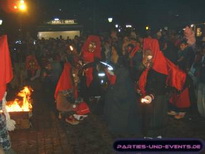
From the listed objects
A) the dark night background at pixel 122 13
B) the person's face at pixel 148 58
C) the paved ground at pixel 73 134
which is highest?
the dark night background at pixel 122 13

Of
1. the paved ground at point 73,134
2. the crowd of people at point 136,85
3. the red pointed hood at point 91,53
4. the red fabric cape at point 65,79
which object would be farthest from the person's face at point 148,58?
Result: the red pointed hood at point 91,53

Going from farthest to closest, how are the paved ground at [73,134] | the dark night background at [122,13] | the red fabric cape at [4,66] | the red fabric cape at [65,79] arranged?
the dark night background at [122,13] < the red fabric cape at [65,79] < the paved ground at [73,134] < the red fabric cape at [4,66]

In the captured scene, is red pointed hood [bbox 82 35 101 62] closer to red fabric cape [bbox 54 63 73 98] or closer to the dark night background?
red fabric cape [bbox 54 63 73 98]

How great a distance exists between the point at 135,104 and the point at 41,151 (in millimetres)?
2467

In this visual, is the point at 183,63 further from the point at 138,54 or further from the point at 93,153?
the point at 93,153

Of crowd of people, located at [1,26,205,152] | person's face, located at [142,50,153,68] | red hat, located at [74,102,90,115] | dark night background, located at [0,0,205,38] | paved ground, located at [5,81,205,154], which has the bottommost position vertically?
paved ground, located at [5,81,205,154]

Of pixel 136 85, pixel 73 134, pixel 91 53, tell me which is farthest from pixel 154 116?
pixel 91 53

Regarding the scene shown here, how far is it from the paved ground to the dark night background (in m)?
23.9

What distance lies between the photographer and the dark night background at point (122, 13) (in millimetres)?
34759

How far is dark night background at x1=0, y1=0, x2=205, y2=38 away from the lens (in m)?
34.8

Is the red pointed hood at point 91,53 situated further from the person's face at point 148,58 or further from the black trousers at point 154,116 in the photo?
the black trousers at point 154,116

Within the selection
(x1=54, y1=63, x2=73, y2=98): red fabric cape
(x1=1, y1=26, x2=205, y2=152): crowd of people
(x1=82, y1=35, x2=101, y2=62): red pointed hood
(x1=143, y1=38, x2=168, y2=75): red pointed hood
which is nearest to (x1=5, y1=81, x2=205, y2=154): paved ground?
(x1=1, y1=26, x2=205, y2=152): crowd of people

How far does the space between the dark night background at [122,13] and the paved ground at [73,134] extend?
23.9m

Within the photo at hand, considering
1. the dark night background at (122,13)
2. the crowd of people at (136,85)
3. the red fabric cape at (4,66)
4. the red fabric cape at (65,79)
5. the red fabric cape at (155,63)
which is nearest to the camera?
the red fabric cape at (4,66)
